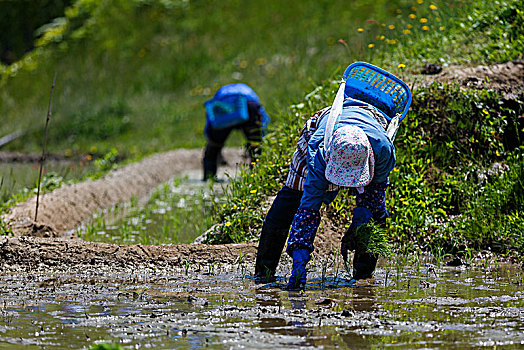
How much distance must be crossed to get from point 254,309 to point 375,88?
1.80 m

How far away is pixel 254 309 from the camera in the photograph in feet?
13.0

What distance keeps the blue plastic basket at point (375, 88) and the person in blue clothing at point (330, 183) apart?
0.08 meters

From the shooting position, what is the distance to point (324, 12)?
74.8ft

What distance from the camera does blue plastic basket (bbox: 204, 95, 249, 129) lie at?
33.2ft

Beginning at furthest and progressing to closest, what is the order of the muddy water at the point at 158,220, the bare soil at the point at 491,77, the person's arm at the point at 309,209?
1. the bare soil at the point at 491,77
2. the muddy water at the point at 158,220
3. the person's arm at the point at 309,209

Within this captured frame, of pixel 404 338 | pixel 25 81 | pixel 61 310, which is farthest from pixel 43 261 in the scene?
pixel 25 81

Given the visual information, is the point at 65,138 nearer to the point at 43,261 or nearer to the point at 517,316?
the point at 43,261

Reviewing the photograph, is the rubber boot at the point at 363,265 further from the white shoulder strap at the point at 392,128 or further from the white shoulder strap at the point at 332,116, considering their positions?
the white shoulder strap at the point at 332,116

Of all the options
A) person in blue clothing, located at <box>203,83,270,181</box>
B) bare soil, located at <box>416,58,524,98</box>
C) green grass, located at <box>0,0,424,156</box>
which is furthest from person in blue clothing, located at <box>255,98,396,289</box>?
green grass, located at <box>0,0,424,156</box>

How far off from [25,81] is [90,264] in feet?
67.4

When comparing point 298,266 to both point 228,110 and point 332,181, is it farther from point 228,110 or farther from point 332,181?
point 228,110

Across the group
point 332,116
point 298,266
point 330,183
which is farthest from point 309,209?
point 332,116

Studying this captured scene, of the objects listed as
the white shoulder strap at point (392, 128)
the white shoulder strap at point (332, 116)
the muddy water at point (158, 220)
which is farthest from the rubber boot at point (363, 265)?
the muddy water at point (158, 220)

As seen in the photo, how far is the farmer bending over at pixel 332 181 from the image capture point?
4.17 metres
